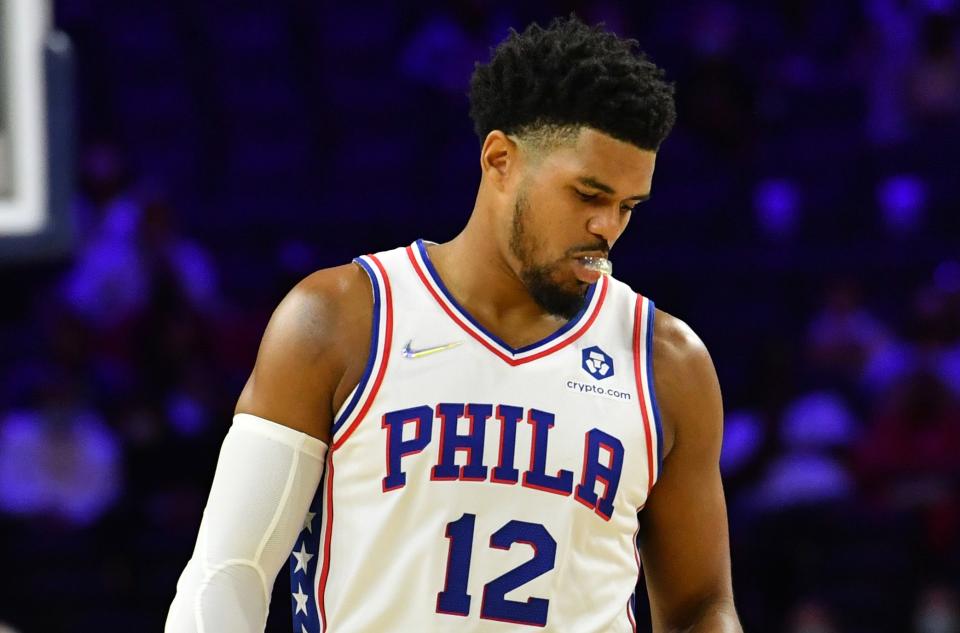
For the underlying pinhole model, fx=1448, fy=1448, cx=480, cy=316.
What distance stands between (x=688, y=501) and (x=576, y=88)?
903 mm

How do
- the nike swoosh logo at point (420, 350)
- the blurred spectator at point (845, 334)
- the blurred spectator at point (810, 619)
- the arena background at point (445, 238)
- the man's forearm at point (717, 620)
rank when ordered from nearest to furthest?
1. the nike swoosh logo at point (420, 350)
2. the man's forearm at point (717, 620)
3. the blurred spectator at point (810, 619)
4. the arena background at point (445, 238)
5. the blurred spectator at point (845, 334)

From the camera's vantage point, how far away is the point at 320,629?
2941 millimetres

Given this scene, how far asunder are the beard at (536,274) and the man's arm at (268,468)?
0.37 metres

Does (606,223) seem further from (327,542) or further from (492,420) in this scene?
(327,542)

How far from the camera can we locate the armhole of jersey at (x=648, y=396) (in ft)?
9.85

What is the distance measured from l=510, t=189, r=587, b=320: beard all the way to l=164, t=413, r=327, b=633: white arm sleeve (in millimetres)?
547

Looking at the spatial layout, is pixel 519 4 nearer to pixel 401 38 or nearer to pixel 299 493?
pixel 401 38

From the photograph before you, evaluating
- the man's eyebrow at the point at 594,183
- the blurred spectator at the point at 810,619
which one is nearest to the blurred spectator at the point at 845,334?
the blurred spectator at the point at 810,619

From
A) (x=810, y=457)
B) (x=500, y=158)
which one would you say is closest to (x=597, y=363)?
(x=500, y=158)

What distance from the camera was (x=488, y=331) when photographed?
2988 millimetres

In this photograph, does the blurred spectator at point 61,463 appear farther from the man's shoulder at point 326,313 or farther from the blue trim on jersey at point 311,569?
the man's shoulder at point 326,313

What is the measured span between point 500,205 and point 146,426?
15.0 ft

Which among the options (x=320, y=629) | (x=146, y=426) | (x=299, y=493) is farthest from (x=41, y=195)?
(x=146, y=426)

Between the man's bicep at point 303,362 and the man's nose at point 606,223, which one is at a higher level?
the man's nose at point 606,223
